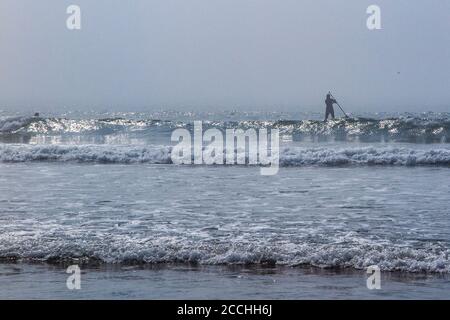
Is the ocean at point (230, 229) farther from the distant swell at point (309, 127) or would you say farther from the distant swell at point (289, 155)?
the distant swell at point (309, 127)

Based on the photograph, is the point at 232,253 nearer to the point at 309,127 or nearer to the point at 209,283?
the point at 209,283

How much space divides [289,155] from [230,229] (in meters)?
12.6

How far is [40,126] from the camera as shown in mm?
39500

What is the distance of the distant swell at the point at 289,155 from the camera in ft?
75.5

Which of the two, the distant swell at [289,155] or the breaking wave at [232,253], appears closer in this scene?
the breaking wave at [232,253]

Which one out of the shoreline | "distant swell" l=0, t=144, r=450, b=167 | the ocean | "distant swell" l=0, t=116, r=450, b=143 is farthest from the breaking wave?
"distant swell" l=0, t=116, r=450, b=143

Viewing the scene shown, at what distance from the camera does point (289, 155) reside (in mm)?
23688

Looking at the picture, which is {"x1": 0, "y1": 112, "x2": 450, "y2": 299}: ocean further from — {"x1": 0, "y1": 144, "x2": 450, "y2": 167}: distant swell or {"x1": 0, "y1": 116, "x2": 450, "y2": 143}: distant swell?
{"x1": 0, "y1": 116, "x2": 450, "y2": 143}: distant swell

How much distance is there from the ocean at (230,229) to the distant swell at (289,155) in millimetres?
91

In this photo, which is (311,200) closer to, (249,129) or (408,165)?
(408,165)

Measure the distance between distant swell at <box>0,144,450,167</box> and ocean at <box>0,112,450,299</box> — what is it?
0.09m

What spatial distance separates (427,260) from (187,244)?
3.20 meters

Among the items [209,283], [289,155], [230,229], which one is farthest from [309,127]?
[209,283]

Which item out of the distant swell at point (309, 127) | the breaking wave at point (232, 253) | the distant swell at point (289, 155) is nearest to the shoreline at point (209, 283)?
the breaking wave at point (232, 253)
